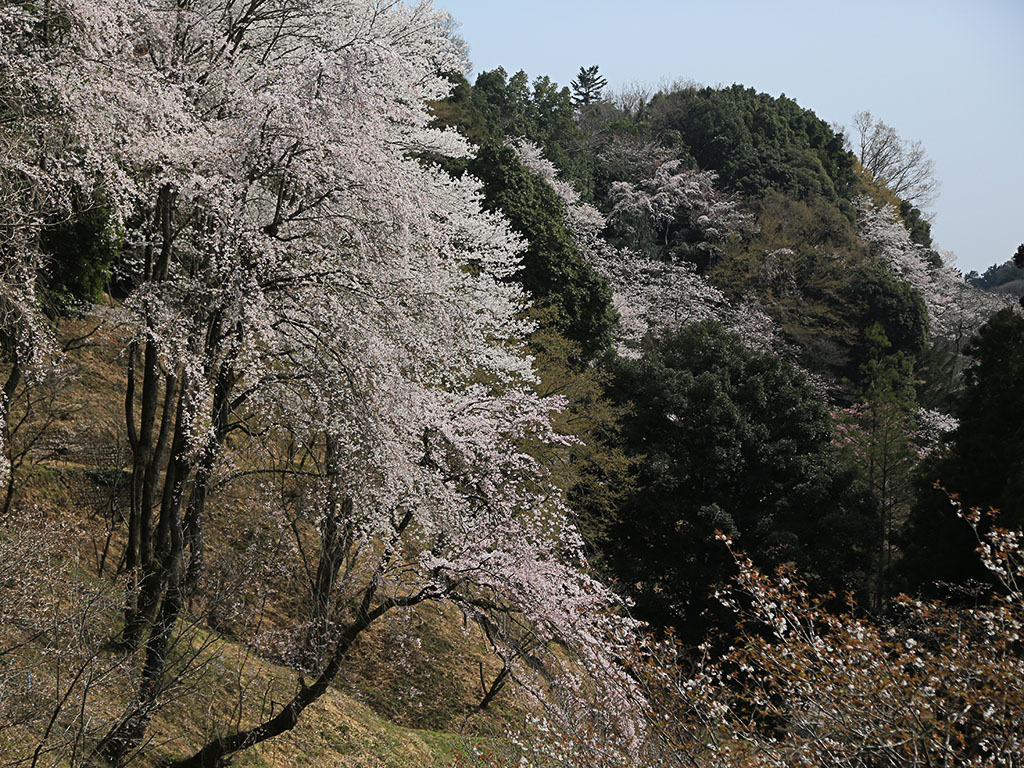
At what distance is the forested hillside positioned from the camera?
19.2 feet

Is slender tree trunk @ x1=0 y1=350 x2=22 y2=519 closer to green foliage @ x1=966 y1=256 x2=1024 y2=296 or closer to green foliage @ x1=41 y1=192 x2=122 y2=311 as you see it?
green foliage @ x1=41 y1=192 x2=122 y2=311

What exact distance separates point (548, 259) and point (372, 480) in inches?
571

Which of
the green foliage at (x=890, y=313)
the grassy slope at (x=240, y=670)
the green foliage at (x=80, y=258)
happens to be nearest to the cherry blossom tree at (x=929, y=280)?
the green foliage at (x=890, y=313)

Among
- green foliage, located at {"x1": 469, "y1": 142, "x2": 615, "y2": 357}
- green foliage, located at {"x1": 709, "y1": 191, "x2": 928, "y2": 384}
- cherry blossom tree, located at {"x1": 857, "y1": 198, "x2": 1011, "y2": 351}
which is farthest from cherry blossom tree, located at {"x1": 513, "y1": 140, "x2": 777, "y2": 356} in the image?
cherry blossom tree, located at {"x1": 857, "y1": 198, "x2": 1011, "y2": 351}

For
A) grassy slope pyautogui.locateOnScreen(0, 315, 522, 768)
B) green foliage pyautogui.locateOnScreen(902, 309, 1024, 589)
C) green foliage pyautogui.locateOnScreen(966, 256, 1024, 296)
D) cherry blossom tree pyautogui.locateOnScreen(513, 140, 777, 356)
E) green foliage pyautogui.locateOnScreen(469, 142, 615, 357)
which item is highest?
green foliage pyautogui.locateOnScreen(966, 256, 1024, 296)

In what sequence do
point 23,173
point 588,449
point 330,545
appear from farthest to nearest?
point 588,449 < point 330,545 < point 23,173

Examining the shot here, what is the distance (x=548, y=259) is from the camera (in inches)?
816

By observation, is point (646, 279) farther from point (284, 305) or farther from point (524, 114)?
point (284, 305)

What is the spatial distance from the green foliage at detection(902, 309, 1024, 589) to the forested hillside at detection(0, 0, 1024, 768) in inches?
2.2

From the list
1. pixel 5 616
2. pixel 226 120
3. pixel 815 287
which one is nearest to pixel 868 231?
pixel 815 287

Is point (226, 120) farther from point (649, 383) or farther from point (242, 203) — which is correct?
point (649, 383)

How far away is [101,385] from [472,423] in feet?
20.7

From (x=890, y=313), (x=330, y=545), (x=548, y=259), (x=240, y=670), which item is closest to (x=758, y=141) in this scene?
(x=890, y=313)

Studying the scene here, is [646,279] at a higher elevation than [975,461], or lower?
higher
